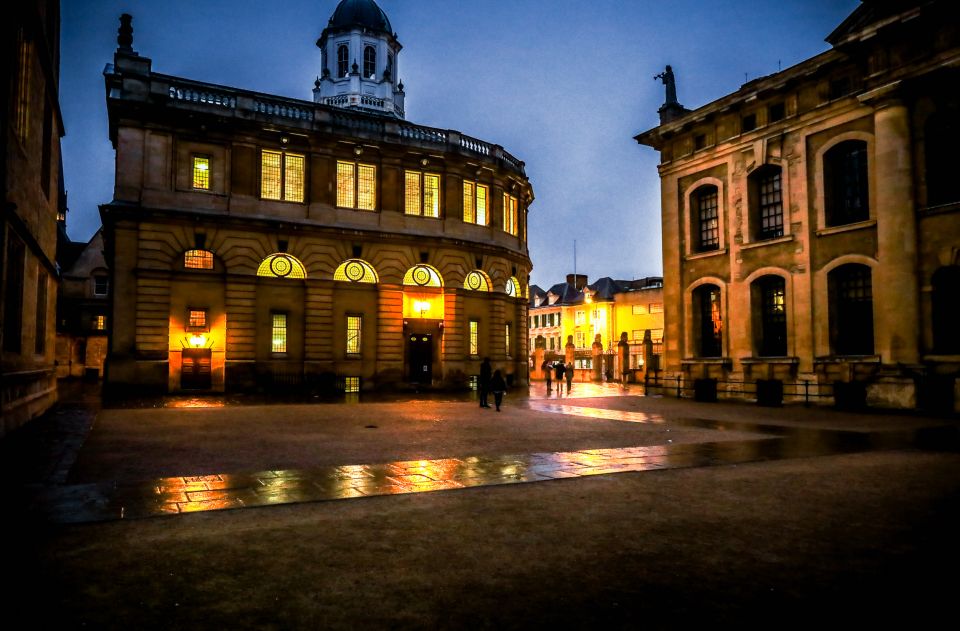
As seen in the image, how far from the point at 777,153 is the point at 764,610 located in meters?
24.6

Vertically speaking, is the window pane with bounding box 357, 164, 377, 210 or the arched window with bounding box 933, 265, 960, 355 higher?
the window pane with bounding box 357, 164, 377, 210

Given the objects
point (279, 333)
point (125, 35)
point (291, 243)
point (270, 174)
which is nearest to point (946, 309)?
point (291, 243)

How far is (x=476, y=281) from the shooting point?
3625cm

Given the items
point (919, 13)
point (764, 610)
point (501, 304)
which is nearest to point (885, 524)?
point (764, 610)

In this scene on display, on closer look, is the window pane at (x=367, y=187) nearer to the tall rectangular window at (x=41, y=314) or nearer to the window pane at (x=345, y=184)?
the window pane at (x=345, y=184)

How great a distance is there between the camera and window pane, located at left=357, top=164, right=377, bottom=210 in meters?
33.1

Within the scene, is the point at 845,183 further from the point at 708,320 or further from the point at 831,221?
the point at 708,320

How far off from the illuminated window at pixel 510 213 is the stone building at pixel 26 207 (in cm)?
2450

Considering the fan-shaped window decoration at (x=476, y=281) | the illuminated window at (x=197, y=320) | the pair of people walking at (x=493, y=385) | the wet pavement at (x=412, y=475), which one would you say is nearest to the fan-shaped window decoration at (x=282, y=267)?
the illuminated window at (x=197, y=320)

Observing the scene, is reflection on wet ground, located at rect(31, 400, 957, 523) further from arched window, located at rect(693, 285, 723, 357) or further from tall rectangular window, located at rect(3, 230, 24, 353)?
arched window, located at rect(693, 285, 723, 357)

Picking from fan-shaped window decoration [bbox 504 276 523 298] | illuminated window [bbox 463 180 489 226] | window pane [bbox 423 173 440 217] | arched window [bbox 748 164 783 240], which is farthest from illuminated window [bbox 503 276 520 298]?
arched window [bbox 748 164 783 240]

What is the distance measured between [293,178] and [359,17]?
30.9 meters

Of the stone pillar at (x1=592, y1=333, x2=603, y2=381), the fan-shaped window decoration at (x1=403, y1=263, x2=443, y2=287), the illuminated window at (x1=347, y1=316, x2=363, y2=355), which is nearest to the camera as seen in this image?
the illuminated window at (x1=347, y1=316, x2=363, y2=355)

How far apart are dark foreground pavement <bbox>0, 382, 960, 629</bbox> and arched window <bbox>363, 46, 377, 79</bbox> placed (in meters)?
50.8
